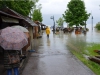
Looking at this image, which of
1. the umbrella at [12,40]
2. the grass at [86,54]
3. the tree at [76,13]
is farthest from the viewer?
the tree at [76,13]

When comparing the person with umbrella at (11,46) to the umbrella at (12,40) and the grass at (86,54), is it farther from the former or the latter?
the grass at (86,54)

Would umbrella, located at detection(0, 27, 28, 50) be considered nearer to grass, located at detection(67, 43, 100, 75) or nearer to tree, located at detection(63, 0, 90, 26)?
grass, located at detection(67, 43, 100, 75)

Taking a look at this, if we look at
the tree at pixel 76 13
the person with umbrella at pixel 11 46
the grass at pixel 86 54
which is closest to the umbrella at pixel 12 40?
the person with umbrella at pixel 11 46

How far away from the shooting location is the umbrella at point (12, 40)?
656cm

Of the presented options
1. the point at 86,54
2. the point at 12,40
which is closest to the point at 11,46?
the point at 12,40

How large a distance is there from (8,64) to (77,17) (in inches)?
1984

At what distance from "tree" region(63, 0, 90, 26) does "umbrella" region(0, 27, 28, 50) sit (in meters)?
49.2

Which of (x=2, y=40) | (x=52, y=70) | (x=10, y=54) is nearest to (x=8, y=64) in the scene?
(x=10, y=54)

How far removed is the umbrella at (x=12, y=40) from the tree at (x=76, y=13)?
49163mm

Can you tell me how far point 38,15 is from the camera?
65.1 m

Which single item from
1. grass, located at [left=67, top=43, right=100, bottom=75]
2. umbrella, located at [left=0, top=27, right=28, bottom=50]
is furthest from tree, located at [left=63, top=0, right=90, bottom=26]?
umbrella, located at [left=0, top=27, right=28, bottom=50]

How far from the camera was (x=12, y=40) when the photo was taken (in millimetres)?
6668

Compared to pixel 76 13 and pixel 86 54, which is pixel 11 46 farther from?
pixel 76 13

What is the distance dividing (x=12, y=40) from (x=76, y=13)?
1980 inches
